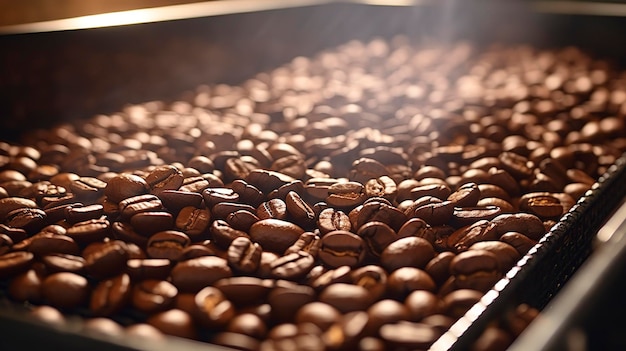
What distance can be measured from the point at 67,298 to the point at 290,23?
6.71 ft

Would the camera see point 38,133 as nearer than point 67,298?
No

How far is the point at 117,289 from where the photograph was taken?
3.14 feet

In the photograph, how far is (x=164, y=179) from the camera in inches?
49.5

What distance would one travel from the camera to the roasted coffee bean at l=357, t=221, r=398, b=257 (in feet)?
3.53

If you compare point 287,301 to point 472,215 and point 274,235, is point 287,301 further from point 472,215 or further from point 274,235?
point 472,215

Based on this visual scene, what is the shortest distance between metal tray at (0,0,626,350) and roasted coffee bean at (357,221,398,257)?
0.67ft

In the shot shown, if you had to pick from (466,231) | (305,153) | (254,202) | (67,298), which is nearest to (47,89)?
(305,153)

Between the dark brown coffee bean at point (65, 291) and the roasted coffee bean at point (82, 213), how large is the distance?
18 cm

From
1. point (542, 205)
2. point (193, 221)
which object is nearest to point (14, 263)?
point (193, 221)

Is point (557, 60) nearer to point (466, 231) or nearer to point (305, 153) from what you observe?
point (305, 153)

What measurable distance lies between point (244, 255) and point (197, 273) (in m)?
0.08

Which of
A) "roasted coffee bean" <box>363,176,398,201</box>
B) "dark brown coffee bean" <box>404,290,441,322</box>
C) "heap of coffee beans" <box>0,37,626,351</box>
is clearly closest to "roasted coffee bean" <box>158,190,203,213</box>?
"heap of coffee beans" <box>0,37,626,351</box>

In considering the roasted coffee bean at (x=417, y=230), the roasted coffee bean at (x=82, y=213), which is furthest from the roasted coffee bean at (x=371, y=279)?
the roasted coffee bean at (x=82, y=213)

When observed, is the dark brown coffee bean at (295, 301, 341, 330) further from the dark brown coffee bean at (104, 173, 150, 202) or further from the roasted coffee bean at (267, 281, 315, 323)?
the dark brown coffee bean at (104, 173, 150, 202)
